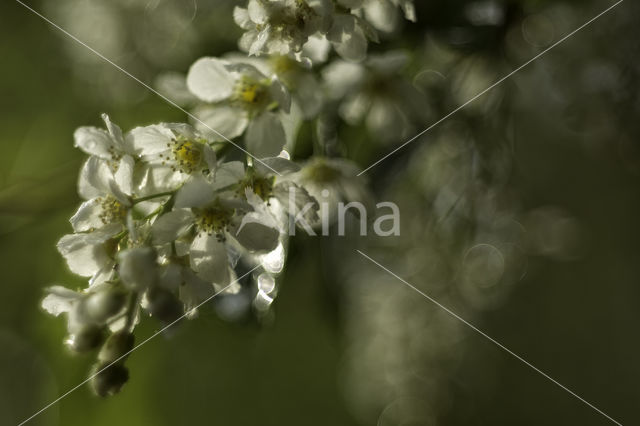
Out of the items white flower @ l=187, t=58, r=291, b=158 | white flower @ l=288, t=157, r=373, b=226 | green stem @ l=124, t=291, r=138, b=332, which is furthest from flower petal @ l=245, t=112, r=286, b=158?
green stem @ l=124, t=291, r=138, b=332

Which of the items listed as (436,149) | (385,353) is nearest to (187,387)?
(385,353)

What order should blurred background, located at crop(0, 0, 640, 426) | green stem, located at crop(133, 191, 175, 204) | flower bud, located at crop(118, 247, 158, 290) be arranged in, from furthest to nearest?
blurred background, located at crop(0, 0, 640, 426) → green stem, located at crop(133, 191, 175, 204) → flower bud, located at crop(118, 247, 158, 290)

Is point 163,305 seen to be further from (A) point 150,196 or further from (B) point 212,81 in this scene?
(B) point 212,81

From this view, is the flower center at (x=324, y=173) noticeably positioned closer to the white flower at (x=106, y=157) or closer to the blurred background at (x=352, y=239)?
the blurred background at (x=352, y=239)

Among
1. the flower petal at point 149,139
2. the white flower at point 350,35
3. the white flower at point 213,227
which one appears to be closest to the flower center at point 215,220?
the white flower at point 213,227

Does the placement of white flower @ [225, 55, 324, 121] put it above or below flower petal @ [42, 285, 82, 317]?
above

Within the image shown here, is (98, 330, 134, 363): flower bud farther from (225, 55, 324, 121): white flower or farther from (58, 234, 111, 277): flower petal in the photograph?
(225, 55, 324, 121): white flower
